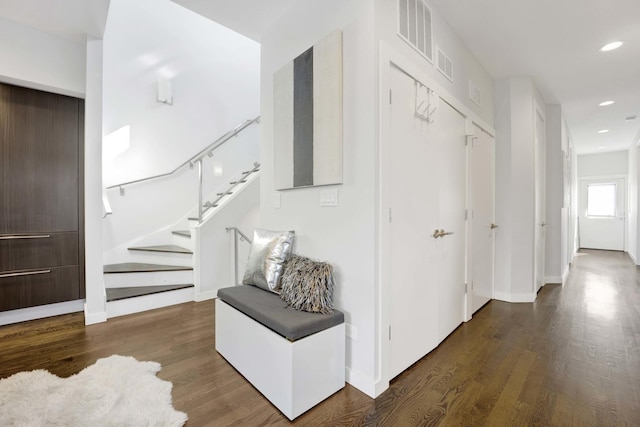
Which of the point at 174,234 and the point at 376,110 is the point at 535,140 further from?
the point at 174,234

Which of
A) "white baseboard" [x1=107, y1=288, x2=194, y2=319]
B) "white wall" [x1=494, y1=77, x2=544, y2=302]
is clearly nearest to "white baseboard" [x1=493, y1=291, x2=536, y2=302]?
"white wall" [x1=494, y1=77, x2=544, y2=302]

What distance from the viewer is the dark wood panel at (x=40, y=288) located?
8.97 feet

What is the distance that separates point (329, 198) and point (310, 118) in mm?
614

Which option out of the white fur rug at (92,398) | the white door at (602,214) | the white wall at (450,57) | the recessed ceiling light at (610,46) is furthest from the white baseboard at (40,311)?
the white door at (602,214)

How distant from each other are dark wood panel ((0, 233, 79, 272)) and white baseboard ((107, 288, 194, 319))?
694mm

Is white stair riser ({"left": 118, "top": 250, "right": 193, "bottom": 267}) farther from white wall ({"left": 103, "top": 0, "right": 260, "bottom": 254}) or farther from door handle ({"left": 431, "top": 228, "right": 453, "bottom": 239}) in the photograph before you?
door handle ({"left": 431, "top": 228, "right": 453, "bottom": 239})

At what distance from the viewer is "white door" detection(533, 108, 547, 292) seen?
3.87 metres

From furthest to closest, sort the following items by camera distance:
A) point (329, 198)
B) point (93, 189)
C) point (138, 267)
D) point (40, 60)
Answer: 1. point (138, 267)
2. point (93, 189)
3. point (40, 60)
4. point (329, 198)

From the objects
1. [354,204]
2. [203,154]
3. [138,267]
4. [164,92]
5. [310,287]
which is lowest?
[138,267]

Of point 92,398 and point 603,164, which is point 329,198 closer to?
point 92,398

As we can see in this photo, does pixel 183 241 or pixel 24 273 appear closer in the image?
pixel 24 273

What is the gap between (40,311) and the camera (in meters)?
2.97

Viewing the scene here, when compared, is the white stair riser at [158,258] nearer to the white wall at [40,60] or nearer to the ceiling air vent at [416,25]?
the white wall at [40,60]

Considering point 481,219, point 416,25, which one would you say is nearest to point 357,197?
point 416,25
